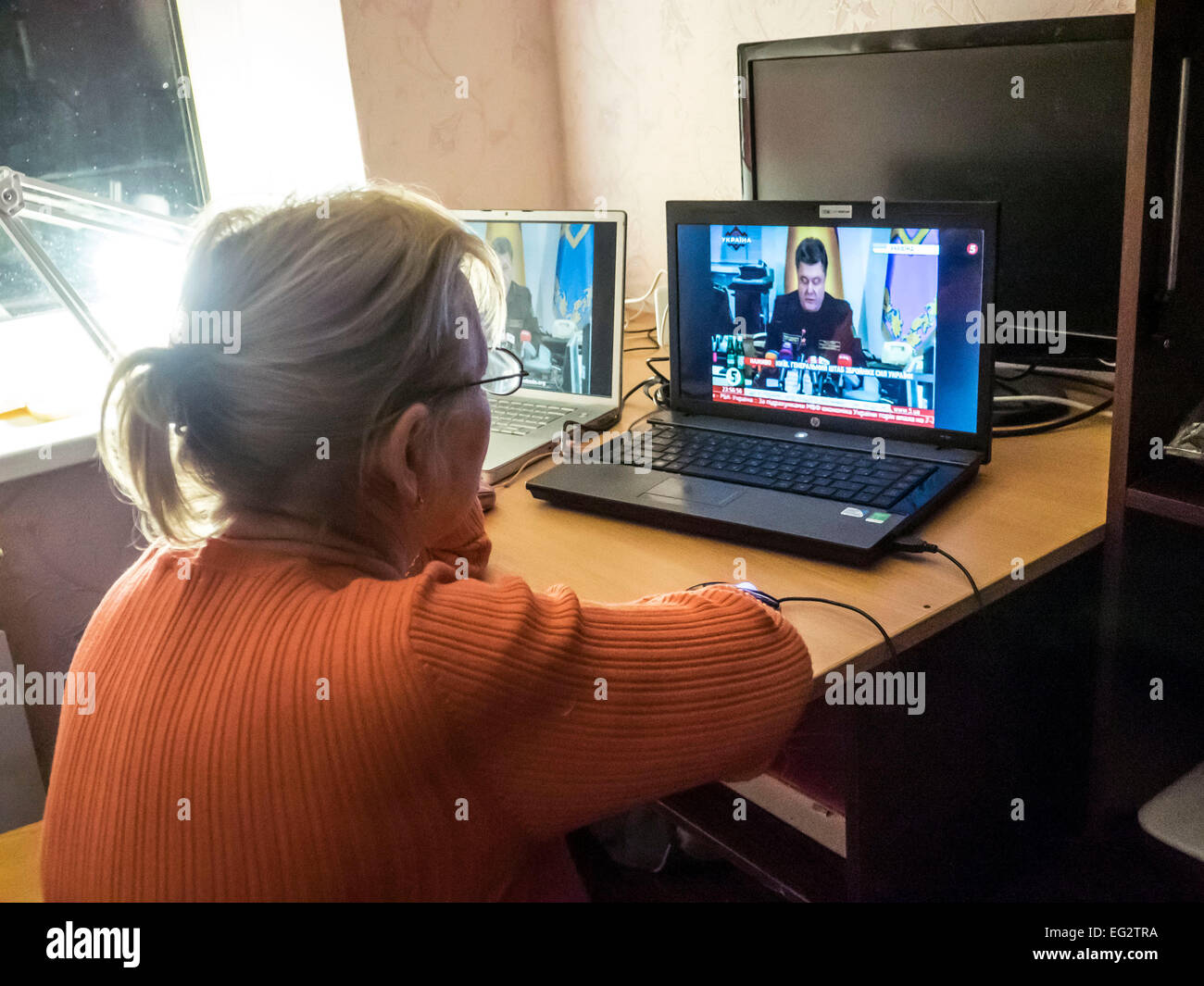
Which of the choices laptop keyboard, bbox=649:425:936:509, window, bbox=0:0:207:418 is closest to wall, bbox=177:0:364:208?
window, bbox=0:0:207:418

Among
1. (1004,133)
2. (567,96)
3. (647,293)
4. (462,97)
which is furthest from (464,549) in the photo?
(567,96)

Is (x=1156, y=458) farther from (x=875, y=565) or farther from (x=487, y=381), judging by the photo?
(x=487, y=381)

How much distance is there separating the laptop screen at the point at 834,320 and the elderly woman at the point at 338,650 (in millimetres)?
474

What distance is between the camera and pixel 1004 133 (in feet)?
3.96

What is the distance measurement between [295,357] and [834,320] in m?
0.68

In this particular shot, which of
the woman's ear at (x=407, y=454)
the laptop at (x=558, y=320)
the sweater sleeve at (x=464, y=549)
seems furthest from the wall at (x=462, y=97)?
the woman's ear at (x=407, y=454)

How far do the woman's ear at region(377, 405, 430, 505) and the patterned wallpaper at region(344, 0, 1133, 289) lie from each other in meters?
1.09

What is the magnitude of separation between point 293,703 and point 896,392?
2.47 ft

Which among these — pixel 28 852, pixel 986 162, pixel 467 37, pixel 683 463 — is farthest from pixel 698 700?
pixel 467 37

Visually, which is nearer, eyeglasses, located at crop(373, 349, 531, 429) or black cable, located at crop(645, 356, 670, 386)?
eyeglasses, located at crop(373, 349, 531, 429)

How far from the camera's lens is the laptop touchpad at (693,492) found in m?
1.07

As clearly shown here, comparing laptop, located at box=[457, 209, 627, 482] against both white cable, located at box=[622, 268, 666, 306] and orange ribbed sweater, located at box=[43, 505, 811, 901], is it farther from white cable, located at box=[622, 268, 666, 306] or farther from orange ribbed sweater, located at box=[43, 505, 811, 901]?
orange ribbed sweater, located at box=[43, 505, 811, 901]

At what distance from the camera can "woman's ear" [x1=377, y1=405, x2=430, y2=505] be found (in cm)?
69

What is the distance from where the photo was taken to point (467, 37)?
1828 millimetres
